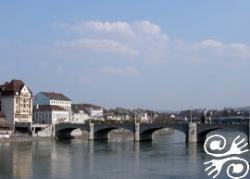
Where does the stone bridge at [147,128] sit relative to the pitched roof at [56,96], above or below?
below

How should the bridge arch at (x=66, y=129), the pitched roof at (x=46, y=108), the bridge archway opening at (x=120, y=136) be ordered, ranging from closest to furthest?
the bridge arch at (x=66, y=129), the bridge archway opening at (x=120, y=136), the pitched roof at (x=46, y=108)

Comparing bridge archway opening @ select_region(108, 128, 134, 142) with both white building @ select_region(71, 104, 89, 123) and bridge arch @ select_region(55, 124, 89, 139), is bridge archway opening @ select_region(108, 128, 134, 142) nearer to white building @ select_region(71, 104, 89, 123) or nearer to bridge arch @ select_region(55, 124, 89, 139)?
bridge arch @ select_region(55, 124, 89, 139)

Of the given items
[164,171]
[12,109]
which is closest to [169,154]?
[164,171]

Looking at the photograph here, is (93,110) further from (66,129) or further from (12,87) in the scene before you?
(66,129)

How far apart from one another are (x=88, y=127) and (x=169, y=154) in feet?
102

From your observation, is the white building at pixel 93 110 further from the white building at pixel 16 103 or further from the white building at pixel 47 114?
the white building at pixel 16 103

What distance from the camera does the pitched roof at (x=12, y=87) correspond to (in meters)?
92.8

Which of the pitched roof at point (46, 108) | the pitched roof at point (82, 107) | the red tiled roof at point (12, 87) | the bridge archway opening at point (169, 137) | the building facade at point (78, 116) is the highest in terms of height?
the red tiled roof at point (12, 87)

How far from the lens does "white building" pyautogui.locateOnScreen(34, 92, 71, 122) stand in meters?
114

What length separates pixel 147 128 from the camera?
8088 centimetres

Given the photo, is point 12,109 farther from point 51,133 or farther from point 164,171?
point 164,171

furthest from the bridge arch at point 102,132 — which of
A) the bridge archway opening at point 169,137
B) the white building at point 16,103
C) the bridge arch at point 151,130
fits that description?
the white building at point 16,103

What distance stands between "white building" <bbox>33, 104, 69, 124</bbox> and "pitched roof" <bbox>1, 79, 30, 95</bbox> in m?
9.73

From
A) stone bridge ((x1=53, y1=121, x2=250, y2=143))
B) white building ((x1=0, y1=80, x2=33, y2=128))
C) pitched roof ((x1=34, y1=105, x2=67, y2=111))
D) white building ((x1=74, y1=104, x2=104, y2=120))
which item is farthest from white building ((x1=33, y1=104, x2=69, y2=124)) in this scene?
white building ((x1=74, y1=104, x2=104, y2=120))
